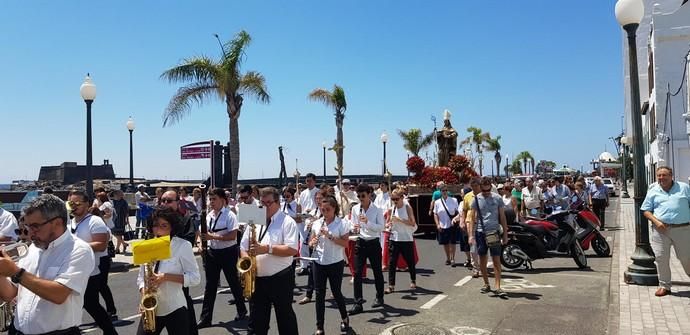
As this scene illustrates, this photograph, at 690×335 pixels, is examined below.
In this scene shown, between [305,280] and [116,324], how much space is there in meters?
3.78

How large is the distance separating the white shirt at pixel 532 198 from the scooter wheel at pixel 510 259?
7.35 m

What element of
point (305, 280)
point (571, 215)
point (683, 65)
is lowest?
point (305, 280)

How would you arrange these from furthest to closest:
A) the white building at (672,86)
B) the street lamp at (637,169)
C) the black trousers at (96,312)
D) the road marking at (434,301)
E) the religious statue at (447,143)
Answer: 1. the religious statue at (447,143)
2. the white building at (672,86)
3. the street lamp at (637,169)
4. the road marking at (434,301)
5. the black trousers at (96,312)

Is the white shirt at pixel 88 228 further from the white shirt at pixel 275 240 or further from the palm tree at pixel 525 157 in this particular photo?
the palm tree at pixel 525 157

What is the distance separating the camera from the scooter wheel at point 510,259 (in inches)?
408

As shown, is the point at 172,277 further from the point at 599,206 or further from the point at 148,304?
the point at 599,206

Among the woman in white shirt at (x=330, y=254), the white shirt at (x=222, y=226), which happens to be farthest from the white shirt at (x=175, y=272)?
the white shirt at (x=222, y=226)

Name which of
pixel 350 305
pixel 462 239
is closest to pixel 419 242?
pixel 462 239

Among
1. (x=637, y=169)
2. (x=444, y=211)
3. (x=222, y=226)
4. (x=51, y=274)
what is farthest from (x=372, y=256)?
(x=51, y=274)

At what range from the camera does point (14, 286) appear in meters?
3.19

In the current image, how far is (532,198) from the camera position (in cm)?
1748

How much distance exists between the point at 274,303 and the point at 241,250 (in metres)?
0.62

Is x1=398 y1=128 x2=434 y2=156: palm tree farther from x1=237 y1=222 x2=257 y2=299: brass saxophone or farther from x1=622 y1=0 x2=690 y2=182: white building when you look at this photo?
x1=237 y1=222 x2=257 y2=299: brass saxophone

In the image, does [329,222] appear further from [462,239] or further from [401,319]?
[462,239]
